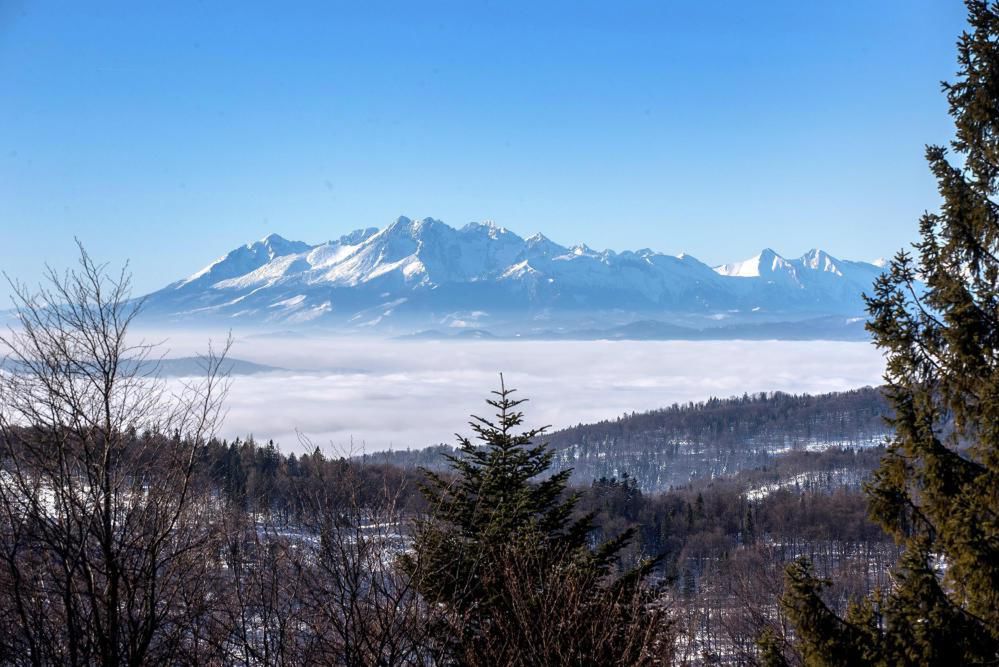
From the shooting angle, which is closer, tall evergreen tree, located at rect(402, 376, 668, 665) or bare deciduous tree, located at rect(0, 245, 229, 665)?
bare deciduous tree, located at rect(0, 245, 229, 665)

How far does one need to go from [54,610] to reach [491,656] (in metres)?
7.09

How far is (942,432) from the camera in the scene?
26.7ft

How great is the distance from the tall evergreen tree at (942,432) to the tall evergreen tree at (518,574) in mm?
3158

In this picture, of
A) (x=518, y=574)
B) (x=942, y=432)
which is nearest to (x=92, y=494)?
(x=518, y=574)

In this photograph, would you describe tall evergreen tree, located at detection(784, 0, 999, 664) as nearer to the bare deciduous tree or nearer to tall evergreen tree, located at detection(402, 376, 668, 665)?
tall evergreen tree, located at detection(402, 376, 668, 665)

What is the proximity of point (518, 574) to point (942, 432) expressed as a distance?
7111mm

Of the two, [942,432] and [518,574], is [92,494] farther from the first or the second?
[942,432]

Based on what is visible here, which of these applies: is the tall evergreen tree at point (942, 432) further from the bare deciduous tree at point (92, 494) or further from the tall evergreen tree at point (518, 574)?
the bare deciduous tree at point (92, 494)

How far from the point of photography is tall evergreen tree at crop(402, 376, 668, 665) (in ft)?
34.3

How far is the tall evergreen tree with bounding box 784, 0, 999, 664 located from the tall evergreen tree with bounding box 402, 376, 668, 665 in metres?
3.16

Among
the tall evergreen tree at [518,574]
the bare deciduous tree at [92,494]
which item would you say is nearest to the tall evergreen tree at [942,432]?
the tall evergreen tree at [518,574]

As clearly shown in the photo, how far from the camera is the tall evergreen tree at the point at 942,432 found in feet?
25.4

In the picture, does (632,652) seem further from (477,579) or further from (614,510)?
(614,510)

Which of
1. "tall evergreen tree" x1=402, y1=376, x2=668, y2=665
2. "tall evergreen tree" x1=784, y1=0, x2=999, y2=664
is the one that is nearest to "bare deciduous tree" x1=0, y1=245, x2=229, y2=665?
"tall evergreen tree" x1=402, y1=376, x2=668, y2=665
